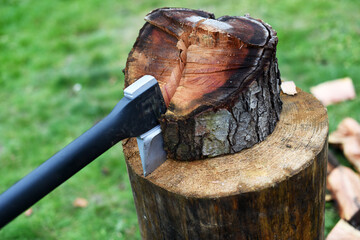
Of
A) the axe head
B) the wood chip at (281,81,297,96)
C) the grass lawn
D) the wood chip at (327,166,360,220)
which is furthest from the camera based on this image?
the grass lawn

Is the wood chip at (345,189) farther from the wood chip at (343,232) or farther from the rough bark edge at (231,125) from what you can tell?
the rough bark edge at (231,125)

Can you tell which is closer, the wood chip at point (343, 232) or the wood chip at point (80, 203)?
the wood chip at point (343, 232)

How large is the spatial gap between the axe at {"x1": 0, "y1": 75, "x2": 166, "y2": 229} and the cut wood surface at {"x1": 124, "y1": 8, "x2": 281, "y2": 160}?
0.21 ft

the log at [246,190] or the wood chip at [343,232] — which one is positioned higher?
the log at [246,190]

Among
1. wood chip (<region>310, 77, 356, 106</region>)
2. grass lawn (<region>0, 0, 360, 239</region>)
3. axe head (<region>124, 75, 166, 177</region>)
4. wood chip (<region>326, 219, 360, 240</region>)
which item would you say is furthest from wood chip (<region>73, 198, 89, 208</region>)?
wood chip (<region>310, 77, 356, 106</region>)

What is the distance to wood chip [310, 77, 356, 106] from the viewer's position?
3.36 m

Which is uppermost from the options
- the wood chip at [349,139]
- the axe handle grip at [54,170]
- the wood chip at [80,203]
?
the axe handle grip at [54,170]

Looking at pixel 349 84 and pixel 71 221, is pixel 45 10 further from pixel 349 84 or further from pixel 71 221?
pixel 349 84

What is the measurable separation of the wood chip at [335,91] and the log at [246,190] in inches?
70.9

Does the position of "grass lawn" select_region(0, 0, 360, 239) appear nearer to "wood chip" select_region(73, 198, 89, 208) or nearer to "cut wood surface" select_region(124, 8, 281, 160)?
"wood chip" select_region(73, 198, 89, 208)

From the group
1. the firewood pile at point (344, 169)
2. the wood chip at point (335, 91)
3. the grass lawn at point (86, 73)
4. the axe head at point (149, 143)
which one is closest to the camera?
the axe head at point (149, 143)

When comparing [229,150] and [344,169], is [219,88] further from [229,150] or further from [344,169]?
[344,169]

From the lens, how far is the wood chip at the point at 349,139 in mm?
2860

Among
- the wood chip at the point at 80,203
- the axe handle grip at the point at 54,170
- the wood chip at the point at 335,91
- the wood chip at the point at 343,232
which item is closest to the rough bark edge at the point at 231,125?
the axe handle grip at the point at 54,170
